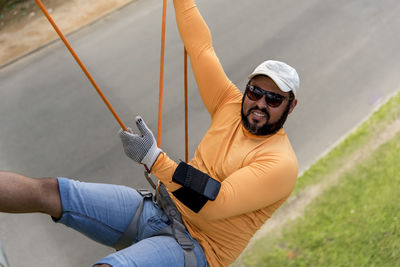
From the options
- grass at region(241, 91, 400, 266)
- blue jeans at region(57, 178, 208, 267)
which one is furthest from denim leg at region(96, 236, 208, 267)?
grass at region(241, 91, 400, 266)

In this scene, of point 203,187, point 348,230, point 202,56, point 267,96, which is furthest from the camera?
point 348,230

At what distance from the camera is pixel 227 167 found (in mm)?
1940

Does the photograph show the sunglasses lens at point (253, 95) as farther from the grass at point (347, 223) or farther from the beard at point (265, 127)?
the grass at point (347, 223)

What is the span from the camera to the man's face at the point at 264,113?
6.32ft

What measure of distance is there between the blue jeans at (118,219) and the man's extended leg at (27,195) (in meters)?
0.04

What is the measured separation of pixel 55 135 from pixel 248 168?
2336 mm

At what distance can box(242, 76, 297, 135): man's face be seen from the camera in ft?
6.32

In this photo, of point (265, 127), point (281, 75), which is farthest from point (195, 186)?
point (281, 75)

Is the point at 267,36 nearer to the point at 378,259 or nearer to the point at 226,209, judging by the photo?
the point at 378,259

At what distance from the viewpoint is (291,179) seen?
6.11ft

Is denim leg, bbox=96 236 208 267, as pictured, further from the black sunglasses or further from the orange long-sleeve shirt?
the black sunglasses

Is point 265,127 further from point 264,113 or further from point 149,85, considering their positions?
point 149,85

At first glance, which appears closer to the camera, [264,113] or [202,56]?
[264,113]

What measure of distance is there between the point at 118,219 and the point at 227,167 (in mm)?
551
